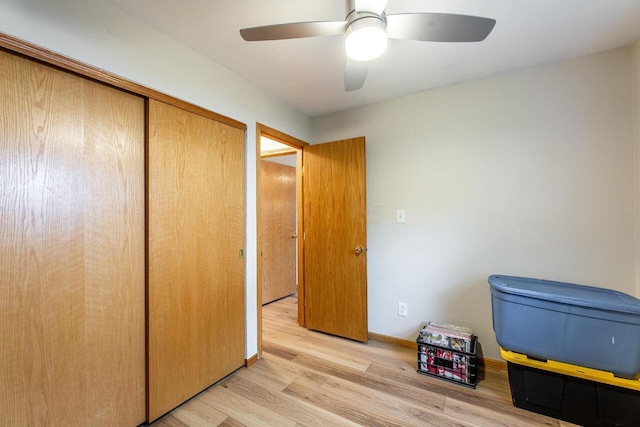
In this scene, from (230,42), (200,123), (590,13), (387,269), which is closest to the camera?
(590,13)

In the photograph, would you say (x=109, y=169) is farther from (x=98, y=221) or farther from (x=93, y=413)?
(x=93, y=413)

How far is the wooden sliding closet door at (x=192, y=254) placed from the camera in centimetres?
157

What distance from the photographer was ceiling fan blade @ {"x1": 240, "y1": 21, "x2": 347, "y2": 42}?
1.12 metres

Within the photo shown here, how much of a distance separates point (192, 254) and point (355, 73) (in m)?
1.52

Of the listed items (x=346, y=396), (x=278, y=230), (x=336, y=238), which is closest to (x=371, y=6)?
(x=336, y=238)

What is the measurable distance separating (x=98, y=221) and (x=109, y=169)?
0.28 meters

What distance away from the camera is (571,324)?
1.52 m

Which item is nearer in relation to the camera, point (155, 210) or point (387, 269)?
point (155, 210)

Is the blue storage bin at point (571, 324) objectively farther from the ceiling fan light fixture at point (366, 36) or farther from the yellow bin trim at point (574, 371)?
the ceiling fan light fixture at point (366, 36)

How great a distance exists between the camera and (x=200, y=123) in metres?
1.82

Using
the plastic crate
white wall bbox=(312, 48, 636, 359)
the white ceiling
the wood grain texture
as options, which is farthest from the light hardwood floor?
the white ceiling

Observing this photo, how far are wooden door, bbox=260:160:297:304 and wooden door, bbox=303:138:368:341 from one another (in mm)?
1088

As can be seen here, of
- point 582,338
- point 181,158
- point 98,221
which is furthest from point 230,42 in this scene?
point 582,338

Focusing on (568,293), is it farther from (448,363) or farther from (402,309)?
(402,309)
